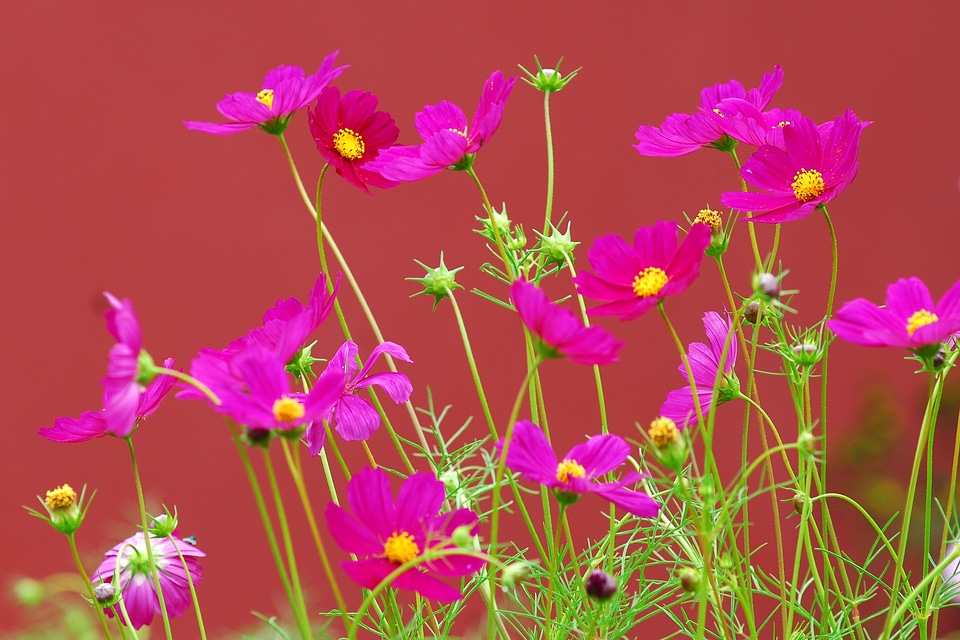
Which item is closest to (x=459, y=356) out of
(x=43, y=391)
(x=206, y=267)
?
(x=206, y=267)

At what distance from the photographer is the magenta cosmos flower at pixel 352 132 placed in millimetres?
432

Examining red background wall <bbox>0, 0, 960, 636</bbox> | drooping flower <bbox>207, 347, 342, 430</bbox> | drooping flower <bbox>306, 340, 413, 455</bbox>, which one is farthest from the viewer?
red background wall <bbox>0, 0, 960, 636</bbox>

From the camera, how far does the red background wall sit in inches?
57.4

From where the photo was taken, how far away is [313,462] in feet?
4.65

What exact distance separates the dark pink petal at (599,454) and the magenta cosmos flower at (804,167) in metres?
0.10

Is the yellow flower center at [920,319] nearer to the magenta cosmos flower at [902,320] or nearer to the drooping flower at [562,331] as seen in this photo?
the magenta cosmos flower at [902,320]

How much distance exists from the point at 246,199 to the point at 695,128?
46.5 inches

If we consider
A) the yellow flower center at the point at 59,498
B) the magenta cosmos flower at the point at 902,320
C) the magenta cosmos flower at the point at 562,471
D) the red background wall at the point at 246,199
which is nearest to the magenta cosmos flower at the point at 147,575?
the yellow flower center at the point at 59,498

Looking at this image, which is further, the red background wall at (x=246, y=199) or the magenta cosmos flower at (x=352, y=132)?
the red background wall at (x=246, y=199)

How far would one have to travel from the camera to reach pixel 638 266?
352 mm

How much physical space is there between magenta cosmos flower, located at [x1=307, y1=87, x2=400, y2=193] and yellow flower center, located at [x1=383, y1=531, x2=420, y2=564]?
0.17 metres

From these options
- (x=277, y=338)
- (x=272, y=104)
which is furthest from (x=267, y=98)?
(x=277, y=338)

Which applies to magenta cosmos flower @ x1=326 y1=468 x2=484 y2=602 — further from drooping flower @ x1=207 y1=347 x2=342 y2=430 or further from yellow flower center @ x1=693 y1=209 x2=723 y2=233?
yellow flower center @ x1=693 y1=209 x2=723 y2=233

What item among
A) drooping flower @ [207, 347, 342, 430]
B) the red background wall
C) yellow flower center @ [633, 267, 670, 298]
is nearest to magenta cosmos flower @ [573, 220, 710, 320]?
yellow flower center @ [633, 267, 670, 298]
